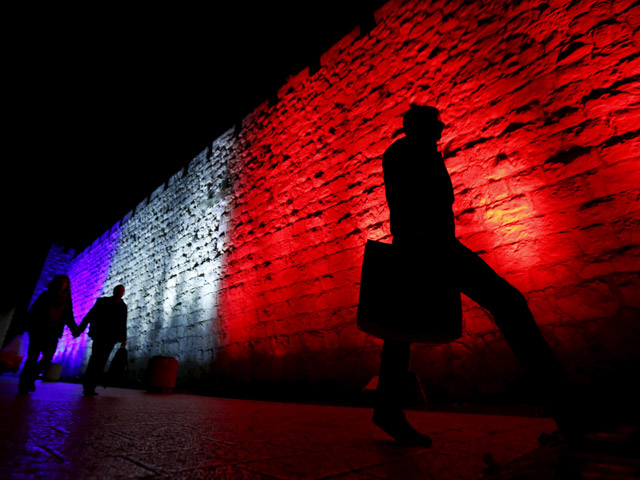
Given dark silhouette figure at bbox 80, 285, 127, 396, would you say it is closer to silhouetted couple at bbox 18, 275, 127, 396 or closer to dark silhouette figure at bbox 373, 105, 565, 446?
silhouetted couple at bbox 18, 275, 127, 396

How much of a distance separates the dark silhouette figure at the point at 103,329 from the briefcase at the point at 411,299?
4.03 meters

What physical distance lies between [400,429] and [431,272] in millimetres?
659

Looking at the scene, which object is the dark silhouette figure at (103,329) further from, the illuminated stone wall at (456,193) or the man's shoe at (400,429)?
the man's shoe at (400,429)

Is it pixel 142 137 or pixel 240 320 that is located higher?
pixel 142 137

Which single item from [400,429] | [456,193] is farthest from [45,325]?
[456,193]

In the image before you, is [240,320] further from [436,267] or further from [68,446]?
[436,267]

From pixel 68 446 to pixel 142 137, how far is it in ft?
25.4

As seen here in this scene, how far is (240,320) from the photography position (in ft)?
14.5

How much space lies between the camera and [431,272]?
124 cm

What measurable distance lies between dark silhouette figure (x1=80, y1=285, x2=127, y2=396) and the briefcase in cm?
403

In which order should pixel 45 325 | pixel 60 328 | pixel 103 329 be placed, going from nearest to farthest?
pixel 45 325 → pixel 60 328 → pixel 103 329

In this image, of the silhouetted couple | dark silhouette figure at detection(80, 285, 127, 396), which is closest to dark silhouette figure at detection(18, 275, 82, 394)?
the silhouetted couple

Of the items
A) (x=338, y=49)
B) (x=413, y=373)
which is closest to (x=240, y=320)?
(x=413, y=373)

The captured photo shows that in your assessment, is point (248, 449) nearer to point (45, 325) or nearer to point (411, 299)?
point (411, 299)
